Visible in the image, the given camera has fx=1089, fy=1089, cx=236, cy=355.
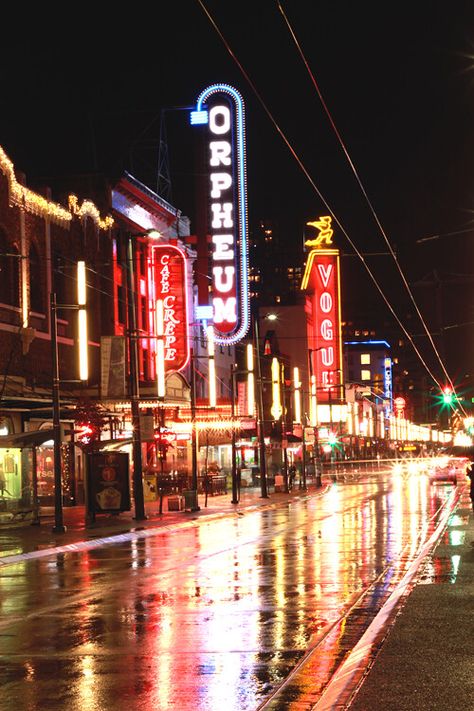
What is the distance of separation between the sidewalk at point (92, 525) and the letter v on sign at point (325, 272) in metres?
53.3

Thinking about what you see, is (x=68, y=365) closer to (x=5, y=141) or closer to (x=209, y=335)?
(x=209, y=335)

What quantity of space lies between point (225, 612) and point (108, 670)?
4113mm

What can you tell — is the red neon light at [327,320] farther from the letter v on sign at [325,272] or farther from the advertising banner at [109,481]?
the advertising banner at [109,481]

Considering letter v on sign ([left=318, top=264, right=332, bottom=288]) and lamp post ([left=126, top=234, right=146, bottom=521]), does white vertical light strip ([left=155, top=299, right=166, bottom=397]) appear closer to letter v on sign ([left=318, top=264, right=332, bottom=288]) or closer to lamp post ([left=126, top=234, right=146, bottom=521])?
lamp post ([left=126, top=234, right=146, bottom=521])

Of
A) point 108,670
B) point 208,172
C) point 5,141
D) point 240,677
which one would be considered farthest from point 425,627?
point 5,141

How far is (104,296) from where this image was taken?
51.4m

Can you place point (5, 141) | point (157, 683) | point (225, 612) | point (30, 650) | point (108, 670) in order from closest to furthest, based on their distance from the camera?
point (157, 683) → point (108, 670) → point (30, 650) → point (225, 612) → point (5, 141)

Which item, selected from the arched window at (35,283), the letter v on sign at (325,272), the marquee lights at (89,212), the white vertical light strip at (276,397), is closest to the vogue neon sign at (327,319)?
the letter v on sign at (325,272)

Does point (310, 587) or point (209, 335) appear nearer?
point (310, 587)

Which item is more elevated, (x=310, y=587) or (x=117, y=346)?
(x=117, y=346)

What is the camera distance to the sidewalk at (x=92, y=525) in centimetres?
2816

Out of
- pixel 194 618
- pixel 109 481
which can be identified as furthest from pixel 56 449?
pixel 194 618

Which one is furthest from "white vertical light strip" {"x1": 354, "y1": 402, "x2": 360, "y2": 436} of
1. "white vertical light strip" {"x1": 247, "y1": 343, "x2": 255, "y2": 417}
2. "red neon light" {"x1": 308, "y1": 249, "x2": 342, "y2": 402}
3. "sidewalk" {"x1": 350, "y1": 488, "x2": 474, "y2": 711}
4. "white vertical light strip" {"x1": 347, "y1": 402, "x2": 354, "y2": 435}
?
"sidewalk" {"x1": 350, "y1": 488, "x2": 474, "y2": 711}

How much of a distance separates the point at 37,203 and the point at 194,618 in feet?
103
